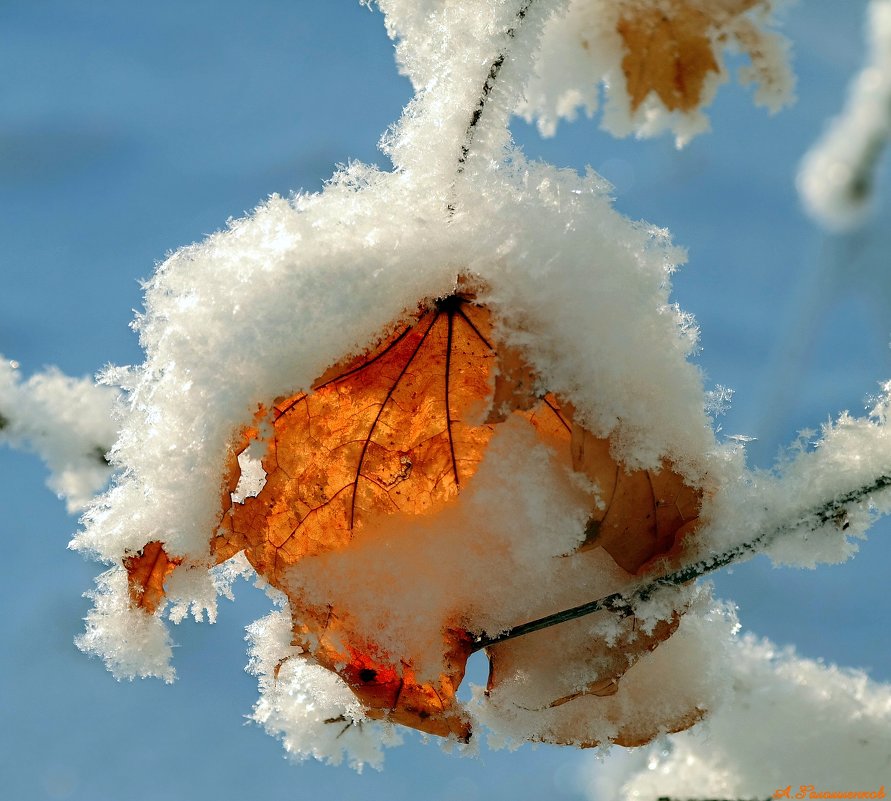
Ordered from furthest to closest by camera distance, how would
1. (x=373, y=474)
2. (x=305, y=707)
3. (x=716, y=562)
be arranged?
(x=305, y=707) < (x=373, y=474) < (x=716, y=562)

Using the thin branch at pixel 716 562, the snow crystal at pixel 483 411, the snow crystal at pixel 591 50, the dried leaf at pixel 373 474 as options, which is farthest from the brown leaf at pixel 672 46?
the thin branch at pixel 716 562

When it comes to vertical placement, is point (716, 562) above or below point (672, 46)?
below

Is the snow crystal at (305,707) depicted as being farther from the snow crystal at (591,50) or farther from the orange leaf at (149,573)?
the snow crystal at (591,50)

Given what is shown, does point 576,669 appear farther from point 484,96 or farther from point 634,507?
point 484,96

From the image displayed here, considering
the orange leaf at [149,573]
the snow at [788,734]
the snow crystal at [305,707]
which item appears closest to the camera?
the orange leaf at [149,573]

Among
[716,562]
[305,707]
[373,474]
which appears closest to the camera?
[716,562]

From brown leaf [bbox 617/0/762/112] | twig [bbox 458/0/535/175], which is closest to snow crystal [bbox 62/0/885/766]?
twig [bbox 458/0/535/175]

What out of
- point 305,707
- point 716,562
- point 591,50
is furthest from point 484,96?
point 305,707
